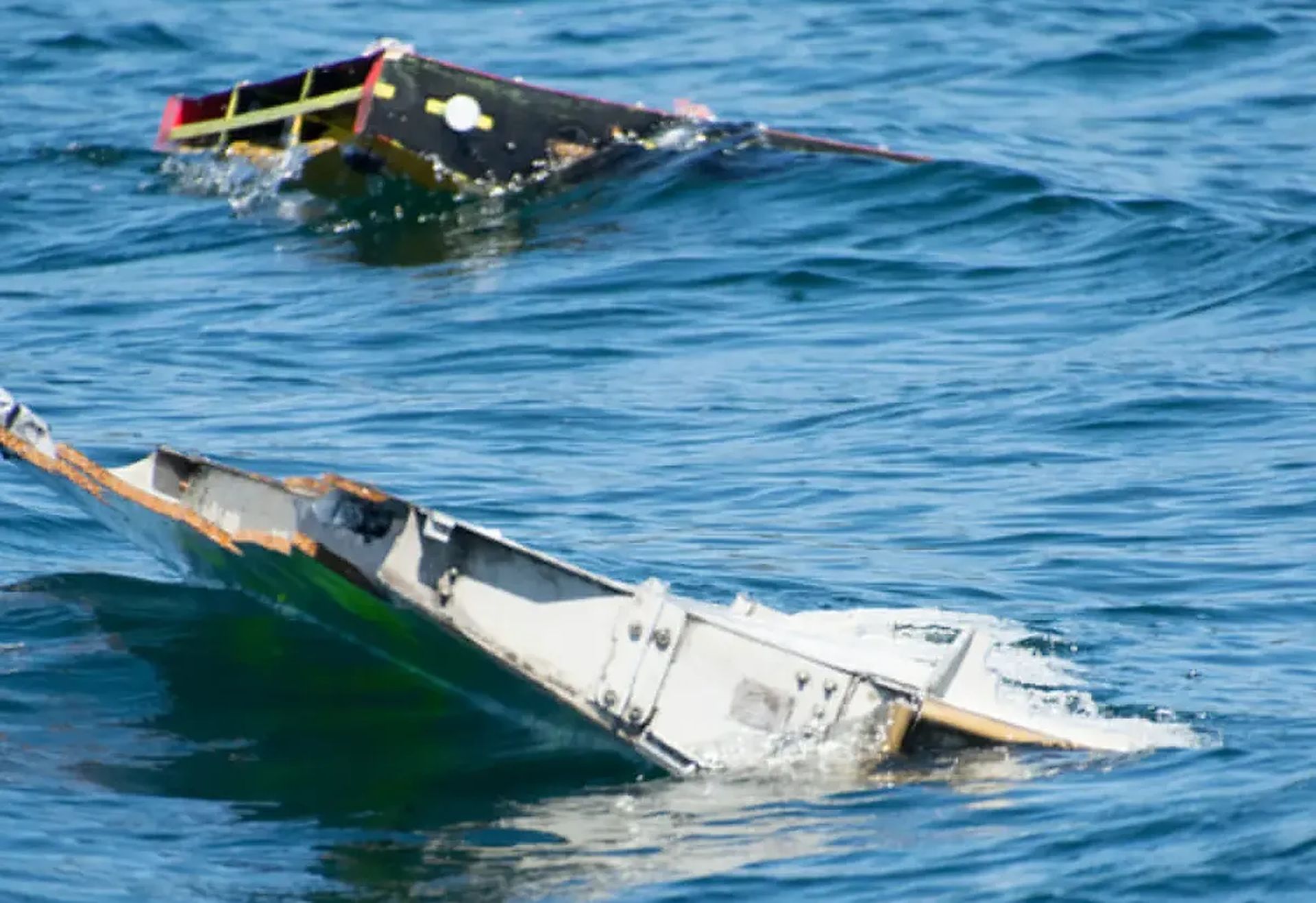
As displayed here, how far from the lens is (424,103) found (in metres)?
20.3

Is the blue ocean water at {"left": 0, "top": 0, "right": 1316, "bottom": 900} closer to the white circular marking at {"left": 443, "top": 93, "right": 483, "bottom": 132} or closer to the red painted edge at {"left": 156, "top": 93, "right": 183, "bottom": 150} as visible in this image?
the red painted edge at {"left": 156, "top": 93, "right": 183, "bottom": 150}

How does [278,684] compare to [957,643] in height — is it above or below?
below

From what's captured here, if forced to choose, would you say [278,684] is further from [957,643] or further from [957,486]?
[957,486]

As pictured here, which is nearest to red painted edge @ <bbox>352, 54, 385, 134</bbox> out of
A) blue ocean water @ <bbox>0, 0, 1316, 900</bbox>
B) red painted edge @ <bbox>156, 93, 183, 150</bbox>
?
blue ocean water @ <bbox>0, 0, 1316, 900</bbox>

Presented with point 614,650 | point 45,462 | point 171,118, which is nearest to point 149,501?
point 45,462

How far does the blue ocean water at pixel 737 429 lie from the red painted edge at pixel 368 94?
1.10 metres

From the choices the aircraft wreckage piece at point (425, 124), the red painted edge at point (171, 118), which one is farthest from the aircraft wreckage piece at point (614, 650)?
the red painted edge at point (171, 118)

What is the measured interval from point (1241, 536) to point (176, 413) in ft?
23.9

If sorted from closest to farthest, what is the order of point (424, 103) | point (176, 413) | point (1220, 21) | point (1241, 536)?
point (1241, 536) → point (176, 413) → point (424, 103) → point (1220, 21)

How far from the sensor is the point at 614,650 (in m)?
9.21

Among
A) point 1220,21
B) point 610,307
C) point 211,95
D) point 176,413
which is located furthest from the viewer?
point 1220,21

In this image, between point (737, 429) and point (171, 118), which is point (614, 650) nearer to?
point (737, 429)

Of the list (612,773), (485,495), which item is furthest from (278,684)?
(485,495)

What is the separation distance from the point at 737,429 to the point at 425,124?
647 cm
